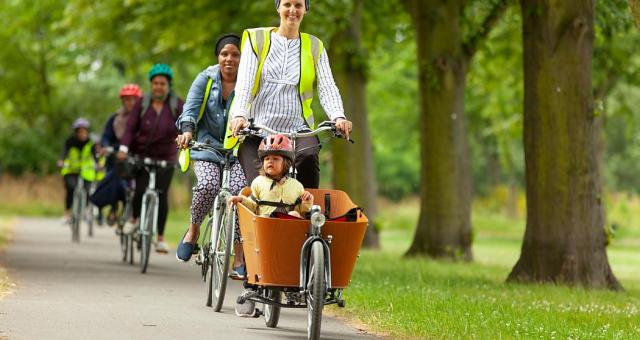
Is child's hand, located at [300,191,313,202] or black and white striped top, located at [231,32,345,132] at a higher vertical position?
black and white striped top, located at [231,32,345,132]

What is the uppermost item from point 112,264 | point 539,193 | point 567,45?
point 567,45

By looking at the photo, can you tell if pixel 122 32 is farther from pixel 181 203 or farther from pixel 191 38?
pixel 181 203

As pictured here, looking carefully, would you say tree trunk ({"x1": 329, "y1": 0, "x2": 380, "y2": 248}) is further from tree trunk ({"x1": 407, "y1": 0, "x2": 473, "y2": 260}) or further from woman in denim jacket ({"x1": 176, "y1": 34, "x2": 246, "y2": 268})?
woman in denim jacket ({"x1": 176, "y1": 34, "x2": 246, "y2": 268})

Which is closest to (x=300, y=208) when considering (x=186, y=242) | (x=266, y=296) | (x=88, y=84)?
(x=266, y=296)

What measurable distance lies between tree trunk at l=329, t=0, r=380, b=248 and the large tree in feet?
9.52

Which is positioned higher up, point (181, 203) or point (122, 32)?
point (122, 32)

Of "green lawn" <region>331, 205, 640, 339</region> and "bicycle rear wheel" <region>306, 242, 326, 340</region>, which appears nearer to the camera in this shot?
"bicycle rear wheel" <region>306, 242, 326, 340</region>

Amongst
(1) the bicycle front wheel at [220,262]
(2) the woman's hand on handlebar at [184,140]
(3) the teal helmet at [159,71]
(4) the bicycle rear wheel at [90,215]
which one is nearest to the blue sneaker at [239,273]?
(1) the bicycle front wheel at [220,262]

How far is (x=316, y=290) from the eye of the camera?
28.4ft

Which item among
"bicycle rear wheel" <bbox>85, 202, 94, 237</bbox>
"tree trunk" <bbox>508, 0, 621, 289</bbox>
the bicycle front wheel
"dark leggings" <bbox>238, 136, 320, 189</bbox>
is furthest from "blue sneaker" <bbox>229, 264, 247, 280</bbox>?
"bicycle rear wheel" <bbox>85, 202, 94, 237</bbox>

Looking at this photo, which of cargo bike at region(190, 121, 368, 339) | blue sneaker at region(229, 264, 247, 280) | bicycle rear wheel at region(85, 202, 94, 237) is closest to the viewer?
cargo bike at region(190, 121, 368, 339)

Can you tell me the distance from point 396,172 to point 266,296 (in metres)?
66.3

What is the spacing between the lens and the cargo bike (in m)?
8.81

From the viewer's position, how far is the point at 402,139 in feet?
174
